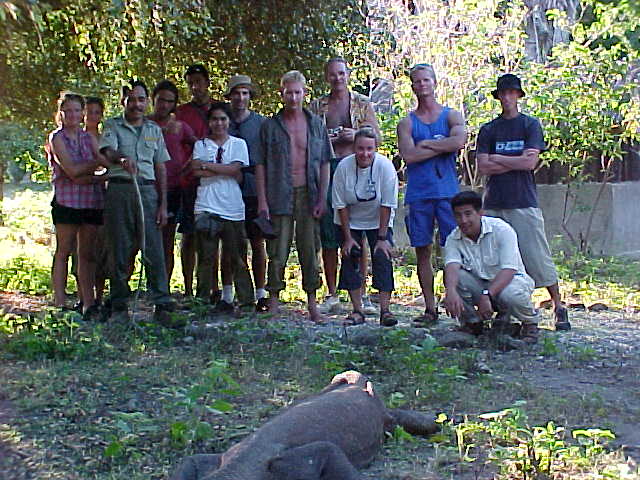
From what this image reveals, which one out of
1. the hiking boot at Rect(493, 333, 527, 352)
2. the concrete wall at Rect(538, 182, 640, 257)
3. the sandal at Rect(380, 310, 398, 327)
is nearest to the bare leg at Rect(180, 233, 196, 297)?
the sandal at Rect(380, 310, 398, 327)

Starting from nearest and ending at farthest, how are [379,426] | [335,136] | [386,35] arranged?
1. [379,426]
2. [335,136]
3. [386,35]

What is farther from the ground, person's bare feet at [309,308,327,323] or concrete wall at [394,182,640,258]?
concrete wall at [394,182,640,258]

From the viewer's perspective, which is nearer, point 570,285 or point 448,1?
point 570,285

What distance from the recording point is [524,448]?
13.6ft

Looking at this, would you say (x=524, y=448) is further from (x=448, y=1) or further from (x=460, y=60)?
(x=448, y=1)

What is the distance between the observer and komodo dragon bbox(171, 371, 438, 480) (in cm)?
367

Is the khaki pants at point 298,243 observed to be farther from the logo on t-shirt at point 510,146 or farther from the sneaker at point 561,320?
the sneaker at point 561,320

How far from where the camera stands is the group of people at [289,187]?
24.1ft

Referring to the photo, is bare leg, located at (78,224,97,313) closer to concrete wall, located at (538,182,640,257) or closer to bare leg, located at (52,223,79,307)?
bare leg, located at (52,223,79,307)

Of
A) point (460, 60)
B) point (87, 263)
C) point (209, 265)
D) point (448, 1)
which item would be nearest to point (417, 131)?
point (209, 265)

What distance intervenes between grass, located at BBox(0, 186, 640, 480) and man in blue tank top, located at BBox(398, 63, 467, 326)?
1160 millimetres

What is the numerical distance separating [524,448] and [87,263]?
4.65 m

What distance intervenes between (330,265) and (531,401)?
342 cm

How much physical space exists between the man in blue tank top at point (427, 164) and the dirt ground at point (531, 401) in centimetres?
76
